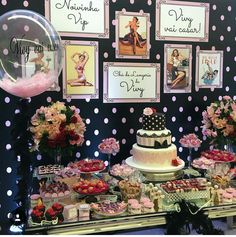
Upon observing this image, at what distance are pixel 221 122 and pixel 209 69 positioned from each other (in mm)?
707

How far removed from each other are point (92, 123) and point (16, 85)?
0.97 meters

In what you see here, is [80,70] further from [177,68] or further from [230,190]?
[230,190]

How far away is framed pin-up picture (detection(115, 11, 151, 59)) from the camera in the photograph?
2.95m

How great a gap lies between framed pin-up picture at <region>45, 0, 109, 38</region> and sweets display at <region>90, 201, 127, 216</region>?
1.56 metres

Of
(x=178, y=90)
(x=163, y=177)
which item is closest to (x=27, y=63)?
(x=163, y=177)

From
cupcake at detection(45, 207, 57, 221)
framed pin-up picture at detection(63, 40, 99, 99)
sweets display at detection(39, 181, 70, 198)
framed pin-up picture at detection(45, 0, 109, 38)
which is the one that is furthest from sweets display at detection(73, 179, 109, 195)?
framed pin-up picture at detection(45, 0, 109, 38)

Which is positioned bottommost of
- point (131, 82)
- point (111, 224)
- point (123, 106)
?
point (111, 224)

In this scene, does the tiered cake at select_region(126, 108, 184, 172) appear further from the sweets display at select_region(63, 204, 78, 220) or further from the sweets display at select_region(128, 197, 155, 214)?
the sweets display at select_region(63, 204, 78, 220)

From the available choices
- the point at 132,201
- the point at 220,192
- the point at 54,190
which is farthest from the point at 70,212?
the point at 220,192

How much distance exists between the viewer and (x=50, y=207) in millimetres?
1896

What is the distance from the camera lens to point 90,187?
2.09 metres

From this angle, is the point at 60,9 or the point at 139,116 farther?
the point at 139,116

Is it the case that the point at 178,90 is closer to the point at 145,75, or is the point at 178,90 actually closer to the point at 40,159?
the point at 145,75

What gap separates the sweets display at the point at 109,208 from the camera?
185 centimetres
